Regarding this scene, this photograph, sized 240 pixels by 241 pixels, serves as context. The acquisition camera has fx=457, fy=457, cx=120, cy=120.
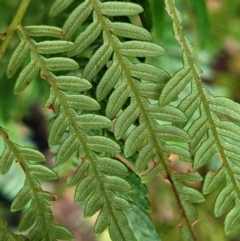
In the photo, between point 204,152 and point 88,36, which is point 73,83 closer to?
point 88,36

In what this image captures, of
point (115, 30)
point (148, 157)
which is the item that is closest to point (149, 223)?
point (148, 157)

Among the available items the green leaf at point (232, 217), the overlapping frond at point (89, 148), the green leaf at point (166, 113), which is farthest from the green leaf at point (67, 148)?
the green leaf at point (232, 217)

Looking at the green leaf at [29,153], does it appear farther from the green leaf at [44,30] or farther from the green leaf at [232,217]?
the green leaf at [232,217]

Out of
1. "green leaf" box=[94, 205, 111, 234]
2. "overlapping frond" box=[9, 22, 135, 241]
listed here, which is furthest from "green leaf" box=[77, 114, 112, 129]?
"green leaf" box=[94, 205, 111, 234]

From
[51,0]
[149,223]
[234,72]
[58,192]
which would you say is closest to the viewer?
[149,223]

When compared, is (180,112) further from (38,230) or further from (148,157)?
(38,230)
